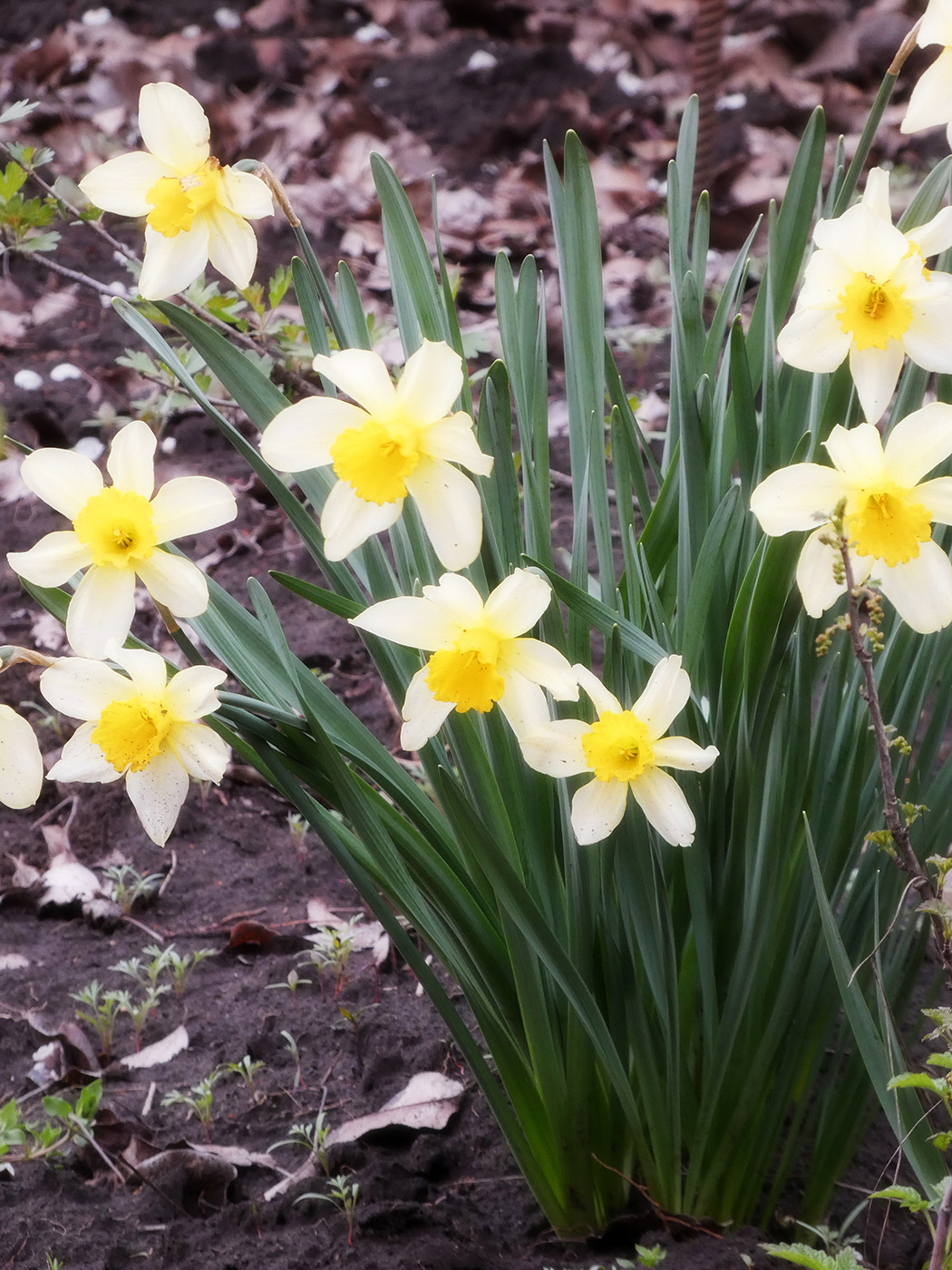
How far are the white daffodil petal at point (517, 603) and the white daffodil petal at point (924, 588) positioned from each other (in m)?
0.24

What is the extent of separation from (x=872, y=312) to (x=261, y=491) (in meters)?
1.92

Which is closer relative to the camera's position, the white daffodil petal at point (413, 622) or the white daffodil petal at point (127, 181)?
the white daffodil petal at point (413, 622)

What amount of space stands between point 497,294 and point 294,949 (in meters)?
1.01

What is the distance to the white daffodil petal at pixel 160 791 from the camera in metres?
0.84

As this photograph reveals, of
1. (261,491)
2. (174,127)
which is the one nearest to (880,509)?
(174,127)

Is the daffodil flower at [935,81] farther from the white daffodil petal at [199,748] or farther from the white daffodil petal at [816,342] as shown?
the white daffodil petal at [199,748]

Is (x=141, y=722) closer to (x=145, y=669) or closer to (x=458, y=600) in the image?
(x=145, y=669)

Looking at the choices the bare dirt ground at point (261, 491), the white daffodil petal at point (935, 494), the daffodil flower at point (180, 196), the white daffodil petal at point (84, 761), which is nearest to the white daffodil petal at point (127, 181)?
the daffodil flower at point (180, 196)

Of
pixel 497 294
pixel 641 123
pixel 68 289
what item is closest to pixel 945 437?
pixel 497 294

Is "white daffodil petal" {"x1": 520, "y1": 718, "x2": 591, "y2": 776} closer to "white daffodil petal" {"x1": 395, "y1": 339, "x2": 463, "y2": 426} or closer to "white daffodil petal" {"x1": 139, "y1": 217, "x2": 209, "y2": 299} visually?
"white daffodil petal" {"x1": 395, "y1": 339, "x2": 463, "y2": 426}

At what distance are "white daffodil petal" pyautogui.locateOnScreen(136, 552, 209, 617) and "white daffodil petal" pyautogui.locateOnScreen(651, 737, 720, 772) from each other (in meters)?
0.33

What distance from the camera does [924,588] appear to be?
78cm

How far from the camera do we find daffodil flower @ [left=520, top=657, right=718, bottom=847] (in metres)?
0.79

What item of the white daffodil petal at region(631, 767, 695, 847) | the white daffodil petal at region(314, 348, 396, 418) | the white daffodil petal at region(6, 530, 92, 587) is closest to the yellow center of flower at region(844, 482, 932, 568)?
the white daffodil petal at region(631, 767, 695, 847)
